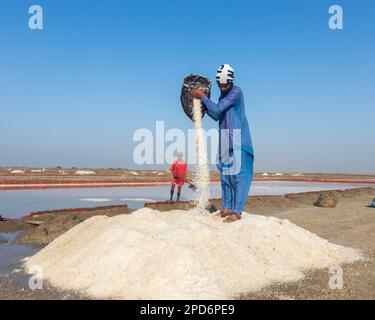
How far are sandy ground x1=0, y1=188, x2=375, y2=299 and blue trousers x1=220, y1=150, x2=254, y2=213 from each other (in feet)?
5.60

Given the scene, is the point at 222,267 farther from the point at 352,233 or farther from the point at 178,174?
the point at 178,174

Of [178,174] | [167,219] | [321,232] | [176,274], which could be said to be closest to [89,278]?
[176,274]

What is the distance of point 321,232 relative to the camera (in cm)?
888

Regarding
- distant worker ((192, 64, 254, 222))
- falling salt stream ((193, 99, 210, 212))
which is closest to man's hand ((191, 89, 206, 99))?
distant worker ((192, 64, 254, 222))

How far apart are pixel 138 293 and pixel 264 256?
199 cm

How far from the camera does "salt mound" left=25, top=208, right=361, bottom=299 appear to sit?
4352 mm

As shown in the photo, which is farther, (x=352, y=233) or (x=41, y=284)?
(x=352, y=233)

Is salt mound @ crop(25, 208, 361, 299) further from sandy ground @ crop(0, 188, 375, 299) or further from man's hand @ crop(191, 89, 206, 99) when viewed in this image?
man's hand @ crop(191, 89, 206, 99)

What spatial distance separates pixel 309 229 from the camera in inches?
366

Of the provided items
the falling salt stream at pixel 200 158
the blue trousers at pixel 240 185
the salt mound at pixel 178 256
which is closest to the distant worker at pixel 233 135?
the blue trousers at pixel 240 185

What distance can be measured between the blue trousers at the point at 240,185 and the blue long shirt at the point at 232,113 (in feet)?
0.54

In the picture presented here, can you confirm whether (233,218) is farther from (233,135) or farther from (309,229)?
(309,229)

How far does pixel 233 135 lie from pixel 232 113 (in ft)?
1.18
